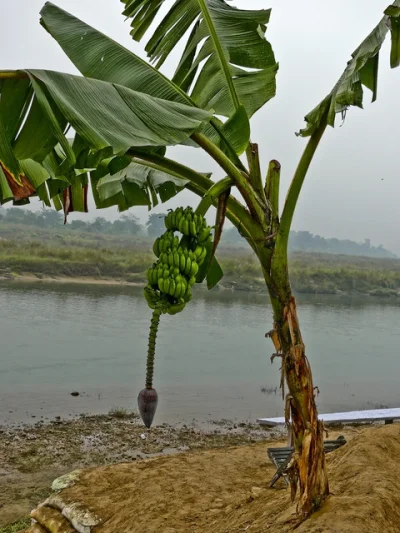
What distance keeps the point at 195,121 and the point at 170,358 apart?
7681 millimetres

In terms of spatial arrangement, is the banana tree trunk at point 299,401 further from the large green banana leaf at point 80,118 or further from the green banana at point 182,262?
the large green banana leaf at point 80,118

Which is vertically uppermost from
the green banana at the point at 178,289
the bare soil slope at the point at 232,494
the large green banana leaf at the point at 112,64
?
the large green banana leaf at the point at 112,64

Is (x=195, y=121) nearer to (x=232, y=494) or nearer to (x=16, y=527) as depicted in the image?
(x=232, y=494)

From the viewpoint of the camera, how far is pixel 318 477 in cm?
166

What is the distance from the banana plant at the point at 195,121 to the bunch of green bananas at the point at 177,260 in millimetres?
69

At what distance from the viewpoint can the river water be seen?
619cm

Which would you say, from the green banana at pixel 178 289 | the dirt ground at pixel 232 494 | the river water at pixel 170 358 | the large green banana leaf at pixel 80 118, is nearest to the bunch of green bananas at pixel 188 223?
the green banana at pixel 178 289

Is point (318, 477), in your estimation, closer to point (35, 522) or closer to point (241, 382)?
point (35, 522)

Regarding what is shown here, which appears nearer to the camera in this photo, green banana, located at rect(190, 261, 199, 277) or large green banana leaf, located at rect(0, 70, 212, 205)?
large green banana leaf, located at rect(0, 70, 212, 205)

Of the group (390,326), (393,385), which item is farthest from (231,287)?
(393,385)

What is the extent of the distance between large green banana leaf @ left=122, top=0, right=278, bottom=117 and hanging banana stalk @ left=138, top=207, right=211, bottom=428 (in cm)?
52

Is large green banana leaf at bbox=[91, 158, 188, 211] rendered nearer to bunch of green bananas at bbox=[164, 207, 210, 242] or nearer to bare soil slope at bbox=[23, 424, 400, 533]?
bunch of green bananas at bbox=[164, 207, 210, 242]

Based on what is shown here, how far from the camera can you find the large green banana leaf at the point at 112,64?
5.59ft

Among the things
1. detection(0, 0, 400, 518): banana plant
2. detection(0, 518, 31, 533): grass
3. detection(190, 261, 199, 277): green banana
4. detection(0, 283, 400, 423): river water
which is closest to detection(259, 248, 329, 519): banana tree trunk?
detection(0, 0, 400, 518): banana plant
